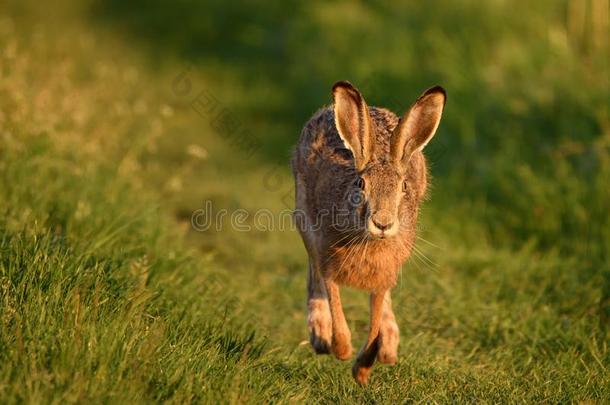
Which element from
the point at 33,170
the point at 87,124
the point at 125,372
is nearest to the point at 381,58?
the point at 87,124

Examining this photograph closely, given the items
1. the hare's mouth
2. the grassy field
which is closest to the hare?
the hare's mouth

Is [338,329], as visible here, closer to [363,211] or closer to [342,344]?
[342,344]

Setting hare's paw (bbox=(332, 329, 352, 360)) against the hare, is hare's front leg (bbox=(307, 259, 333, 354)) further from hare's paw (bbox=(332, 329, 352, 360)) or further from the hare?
hare's paw (bbox=(332, 329, 352, 360))

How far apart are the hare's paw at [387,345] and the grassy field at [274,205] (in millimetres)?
89

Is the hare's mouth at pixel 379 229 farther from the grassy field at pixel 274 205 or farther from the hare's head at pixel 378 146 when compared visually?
the grassy field at pixel 274 205

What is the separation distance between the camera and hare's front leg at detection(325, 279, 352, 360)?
16.3 ft

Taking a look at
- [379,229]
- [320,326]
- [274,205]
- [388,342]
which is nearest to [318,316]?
[320,326]

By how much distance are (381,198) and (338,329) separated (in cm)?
84

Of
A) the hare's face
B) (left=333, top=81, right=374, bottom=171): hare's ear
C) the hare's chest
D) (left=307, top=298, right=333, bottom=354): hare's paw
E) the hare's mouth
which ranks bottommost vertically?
(left=307, top=298, right=333, bottom=354): hare's paw

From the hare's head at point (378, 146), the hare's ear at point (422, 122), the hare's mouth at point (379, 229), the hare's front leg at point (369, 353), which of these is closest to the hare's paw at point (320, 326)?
the hare's front leg at point (369, 353)

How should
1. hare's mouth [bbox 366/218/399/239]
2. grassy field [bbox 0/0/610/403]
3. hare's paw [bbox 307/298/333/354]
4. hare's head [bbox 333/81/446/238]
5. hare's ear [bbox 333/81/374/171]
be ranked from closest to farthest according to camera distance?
grassy field [bbox 0/0/610/403], hare's mouth [bbox 366/218/399/239], hare's head [bbox 333/81/446/238], hare's ear [bbox 333/81/374/171], hare's paw [bbox 307/298/333/354]

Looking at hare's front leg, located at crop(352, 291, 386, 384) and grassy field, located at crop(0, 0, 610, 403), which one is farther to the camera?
hare's front leg, located at crop(352, 291, 386, 384)

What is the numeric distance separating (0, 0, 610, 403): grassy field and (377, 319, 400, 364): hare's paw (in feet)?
0.29

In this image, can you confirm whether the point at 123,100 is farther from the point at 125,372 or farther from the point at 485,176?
the point at 125,372
